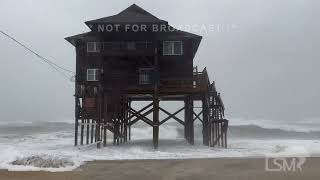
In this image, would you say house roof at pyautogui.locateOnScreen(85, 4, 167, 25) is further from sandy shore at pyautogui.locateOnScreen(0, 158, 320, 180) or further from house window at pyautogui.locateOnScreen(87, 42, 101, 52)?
sandy shore at pyautogui.locateOnScreen(0, 158, 320, 180)

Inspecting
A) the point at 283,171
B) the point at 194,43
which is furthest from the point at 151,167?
the point at 194,43

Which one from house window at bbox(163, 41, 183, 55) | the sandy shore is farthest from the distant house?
the sandy shore

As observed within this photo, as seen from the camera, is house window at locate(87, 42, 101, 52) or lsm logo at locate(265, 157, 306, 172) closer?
lsm logo at locate(265, 157, 306, 172)

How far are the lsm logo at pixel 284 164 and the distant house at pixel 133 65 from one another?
1112cm

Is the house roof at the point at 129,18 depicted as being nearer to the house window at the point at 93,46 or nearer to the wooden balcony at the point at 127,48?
the wooden balcony at the point at 127,48

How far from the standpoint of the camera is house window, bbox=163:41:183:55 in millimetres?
35781

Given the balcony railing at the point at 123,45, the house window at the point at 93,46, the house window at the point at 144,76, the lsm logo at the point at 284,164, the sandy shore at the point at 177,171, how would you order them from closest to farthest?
the sandy shore at the point at 177,171
the lsm logo at the point at 284,164
the balcony railing at the point at 123,45
the house window at the point at 144,76
the house window at the point at 93,46

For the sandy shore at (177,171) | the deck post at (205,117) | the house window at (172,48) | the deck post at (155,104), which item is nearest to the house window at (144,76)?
the deck post at (155,104)

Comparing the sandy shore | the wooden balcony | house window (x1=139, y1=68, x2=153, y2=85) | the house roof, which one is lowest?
the sandy shore

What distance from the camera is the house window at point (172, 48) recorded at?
35.8 metres

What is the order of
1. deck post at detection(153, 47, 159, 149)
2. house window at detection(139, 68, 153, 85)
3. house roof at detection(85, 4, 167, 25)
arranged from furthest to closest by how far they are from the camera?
house window at detection(139, 68, 153, 85) → house roof at detection(85, 4, 167, 25) → deck post at detection(153, 47, 159, 149)

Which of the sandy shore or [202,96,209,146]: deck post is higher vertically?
[202,96,209,146]: deck post

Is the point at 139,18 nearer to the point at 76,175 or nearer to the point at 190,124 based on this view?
the point at 190,124

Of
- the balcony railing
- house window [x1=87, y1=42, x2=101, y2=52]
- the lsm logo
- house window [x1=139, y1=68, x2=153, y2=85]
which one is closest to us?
the lsm logo
